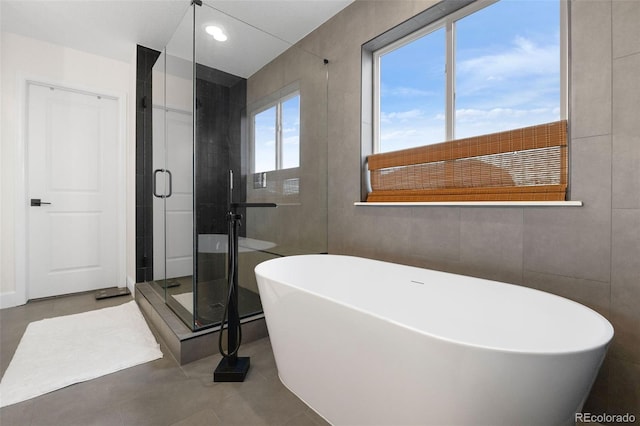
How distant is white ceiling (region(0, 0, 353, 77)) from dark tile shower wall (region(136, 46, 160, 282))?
0.24 metres

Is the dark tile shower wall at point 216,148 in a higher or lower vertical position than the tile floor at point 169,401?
higher

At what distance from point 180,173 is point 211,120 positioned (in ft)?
1.72

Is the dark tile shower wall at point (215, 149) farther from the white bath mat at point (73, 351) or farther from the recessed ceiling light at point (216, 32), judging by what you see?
the white bath mat at point (73, 351)

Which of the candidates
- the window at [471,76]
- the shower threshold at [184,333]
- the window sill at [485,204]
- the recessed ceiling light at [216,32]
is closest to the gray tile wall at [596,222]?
the window sill at [485,204]

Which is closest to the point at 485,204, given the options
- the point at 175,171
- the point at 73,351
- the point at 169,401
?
the point at 169,401

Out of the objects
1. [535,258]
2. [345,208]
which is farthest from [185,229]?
[535,258]

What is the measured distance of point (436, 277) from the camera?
62.2 inches

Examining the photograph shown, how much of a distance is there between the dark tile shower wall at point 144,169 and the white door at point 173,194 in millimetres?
276

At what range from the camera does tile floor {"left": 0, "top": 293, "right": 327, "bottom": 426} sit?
1.31 metres

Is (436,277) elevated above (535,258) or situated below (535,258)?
below

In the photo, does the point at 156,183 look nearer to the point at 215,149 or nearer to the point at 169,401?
the point at 215,149

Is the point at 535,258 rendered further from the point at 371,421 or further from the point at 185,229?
the point at 185,229

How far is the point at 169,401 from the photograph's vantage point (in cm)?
144

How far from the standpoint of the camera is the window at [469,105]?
1564mm
